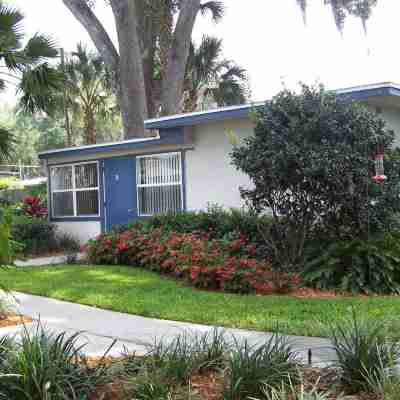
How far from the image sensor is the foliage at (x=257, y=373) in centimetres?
396

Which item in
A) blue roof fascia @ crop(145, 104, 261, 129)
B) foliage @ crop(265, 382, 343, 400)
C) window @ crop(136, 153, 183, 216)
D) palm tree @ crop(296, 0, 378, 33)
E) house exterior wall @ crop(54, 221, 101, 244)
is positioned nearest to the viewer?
foliage @ crop(265, 382, 343, 400)

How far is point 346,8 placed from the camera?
1084 inches

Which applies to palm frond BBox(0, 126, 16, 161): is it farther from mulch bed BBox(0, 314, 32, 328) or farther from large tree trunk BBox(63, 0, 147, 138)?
large tree trunk BBox(63, 0, 147, 138)

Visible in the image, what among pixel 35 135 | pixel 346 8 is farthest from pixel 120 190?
pixel 35 135

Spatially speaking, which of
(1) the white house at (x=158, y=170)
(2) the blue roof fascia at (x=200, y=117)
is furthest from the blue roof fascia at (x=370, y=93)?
(2) the blue roof fascia at (x=200, y=117)

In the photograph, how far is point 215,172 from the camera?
45.2 ft

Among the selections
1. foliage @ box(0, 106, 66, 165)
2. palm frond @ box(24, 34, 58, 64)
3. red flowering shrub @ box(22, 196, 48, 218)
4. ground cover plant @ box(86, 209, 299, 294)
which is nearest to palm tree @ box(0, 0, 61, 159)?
palm frond @ box(24, 34, 58, 64)

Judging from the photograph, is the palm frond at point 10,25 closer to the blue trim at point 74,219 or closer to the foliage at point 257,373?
the blue trim at point 74,219

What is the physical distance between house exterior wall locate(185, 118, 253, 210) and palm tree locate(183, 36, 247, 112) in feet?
33.1

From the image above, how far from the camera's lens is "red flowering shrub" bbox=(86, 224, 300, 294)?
909cm

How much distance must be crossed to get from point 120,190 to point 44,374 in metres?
12.1

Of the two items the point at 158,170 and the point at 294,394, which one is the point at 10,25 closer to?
the point at 158,170

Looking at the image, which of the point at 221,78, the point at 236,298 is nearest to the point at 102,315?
the point at 236,298

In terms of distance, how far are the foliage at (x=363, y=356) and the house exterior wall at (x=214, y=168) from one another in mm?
8794
